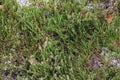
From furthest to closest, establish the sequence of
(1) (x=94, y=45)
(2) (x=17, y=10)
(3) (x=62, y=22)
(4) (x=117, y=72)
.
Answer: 1. (2) (x=17, y=10)
2. (3) (x=62, y=22)
3. (1) (x=94, y=45)
4. (4) (x=117, y=72)

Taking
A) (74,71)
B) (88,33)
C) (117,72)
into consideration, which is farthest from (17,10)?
(117,72)

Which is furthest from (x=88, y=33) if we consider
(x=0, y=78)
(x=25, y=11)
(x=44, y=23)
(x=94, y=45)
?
(x=0, y=78)

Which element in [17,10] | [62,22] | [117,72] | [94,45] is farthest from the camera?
[17,10]

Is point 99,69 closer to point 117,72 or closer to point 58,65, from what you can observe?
point 117,72

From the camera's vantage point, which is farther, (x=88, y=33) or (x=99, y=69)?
(x=88, y=33)

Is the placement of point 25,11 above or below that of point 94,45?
above

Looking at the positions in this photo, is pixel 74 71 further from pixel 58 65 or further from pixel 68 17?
pixel 68 17

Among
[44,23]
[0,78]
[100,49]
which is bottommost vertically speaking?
[0,78]
